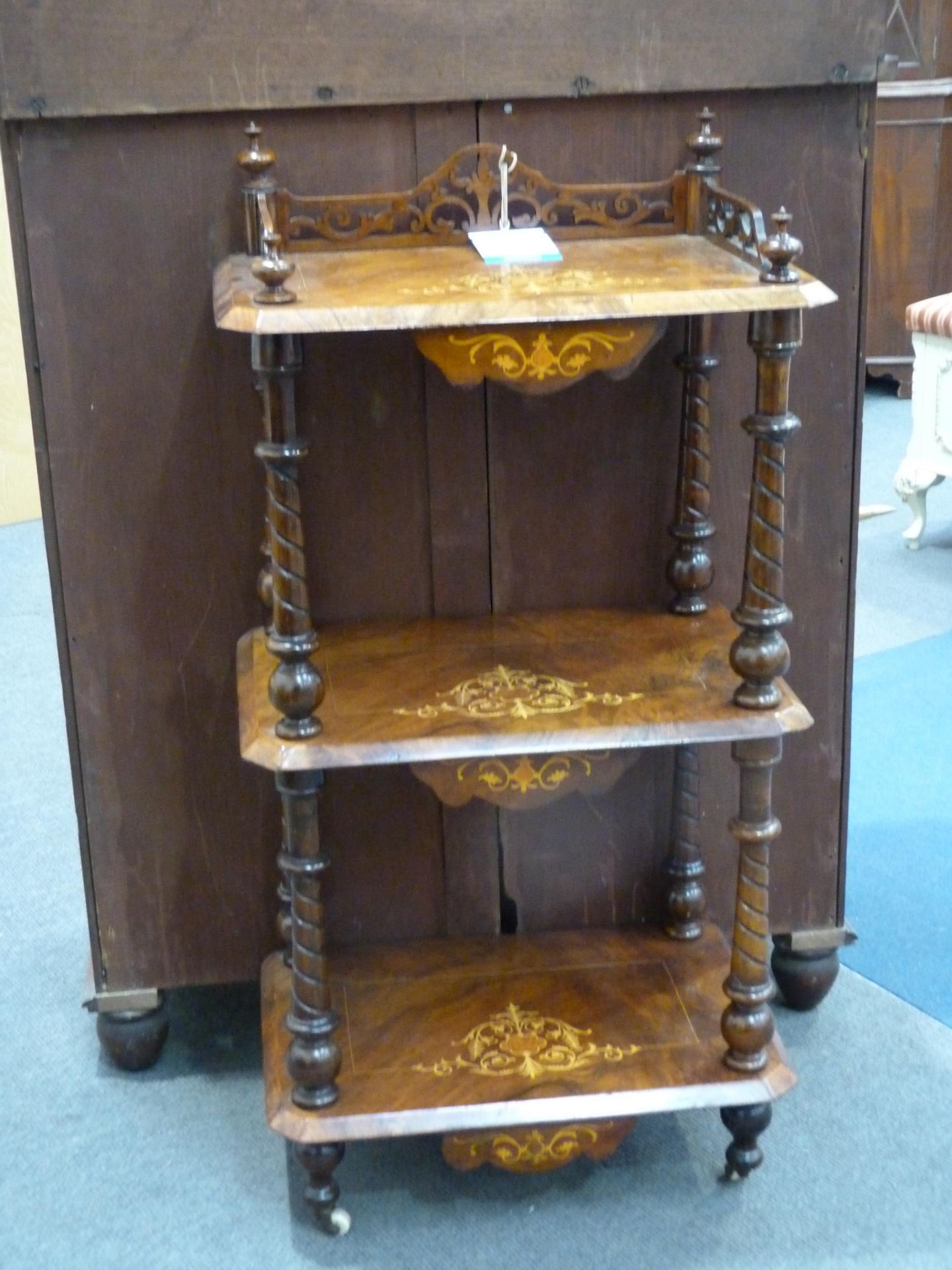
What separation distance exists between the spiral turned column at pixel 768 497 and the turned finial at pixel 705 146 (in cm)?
29

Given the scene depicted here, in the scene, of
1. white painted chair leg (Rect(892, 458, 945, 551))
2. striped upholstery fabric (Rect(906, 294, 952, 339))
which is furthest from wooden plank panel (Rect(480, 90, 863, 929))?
white painted chair leg (Rect(892, 458, 945, 551))

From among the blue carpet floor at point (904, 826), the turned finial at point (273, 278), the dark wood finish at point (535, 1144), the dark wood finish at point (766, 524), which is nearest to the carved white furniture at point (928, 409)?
the blue carpet floor at point (904, 826)

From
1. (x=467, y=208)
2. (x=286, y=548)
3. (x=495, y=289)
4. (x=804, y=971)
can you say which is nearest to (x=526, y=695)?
(x=286, y=548)

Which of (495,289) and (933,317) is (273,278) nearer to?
(495,289)

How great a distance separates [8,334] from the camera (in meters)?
4.08

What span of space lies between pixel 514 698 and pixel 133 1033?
731 mm

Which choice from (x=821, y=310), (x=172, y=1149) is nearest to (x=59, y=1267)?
(x=172, y=1149)

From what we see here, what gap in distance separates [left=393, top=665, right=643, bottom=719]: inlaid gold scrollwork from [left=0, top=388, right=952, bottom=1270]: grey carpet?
591mm

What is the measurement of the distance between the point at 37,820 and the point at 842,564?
4.85 ft

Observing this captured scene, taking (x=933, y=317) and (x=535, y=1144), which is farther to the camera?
(x=933, y=317)

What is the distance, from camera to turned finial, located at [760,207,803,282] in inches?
55.3

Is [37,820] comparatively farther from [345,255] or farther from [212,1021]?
[345,255]

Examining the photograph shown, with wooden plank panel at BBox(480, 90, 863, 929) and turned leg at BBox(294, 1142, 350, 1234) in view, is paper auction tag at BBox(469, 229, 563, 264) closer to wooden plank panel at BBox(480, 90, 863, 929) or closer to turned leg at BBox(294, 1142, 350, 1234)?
wooden plank panel at BBox(480, 90, 863, 929)

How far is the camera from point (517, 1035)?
1778 mm
